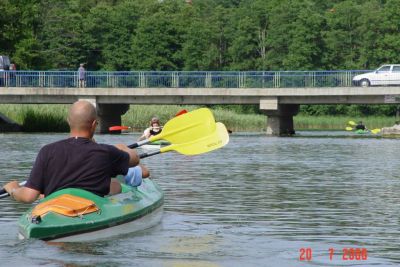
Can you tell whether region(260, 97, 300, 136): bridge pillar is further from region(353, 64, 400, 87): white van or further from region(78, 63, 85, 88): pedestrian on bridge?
region(78, 63, 85, 88): pedestrian on bridge

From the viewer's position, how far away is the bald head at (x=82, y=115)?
1021cm

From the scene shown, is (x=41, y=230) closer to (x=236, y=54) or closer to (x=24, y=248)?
(x=24, y=248)

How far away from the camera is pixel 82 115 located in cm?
1024

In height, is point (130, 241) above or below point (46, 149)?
below

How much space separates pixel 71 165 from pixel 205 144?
15.2ft

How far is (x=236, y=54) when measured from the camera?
9181 cm

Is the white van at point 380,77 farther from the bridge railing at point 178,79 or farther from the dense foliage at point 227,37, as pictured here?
the dense foliage at point 227,37

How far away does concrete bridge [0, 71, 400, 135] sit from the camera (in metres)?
53.6

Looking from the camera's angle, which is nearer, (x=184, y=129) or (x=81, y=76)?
(x=184, y=129)

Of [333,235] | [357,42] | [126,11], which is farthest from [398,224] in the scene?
[126,11]

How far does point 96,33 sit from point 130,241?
82950 mm
